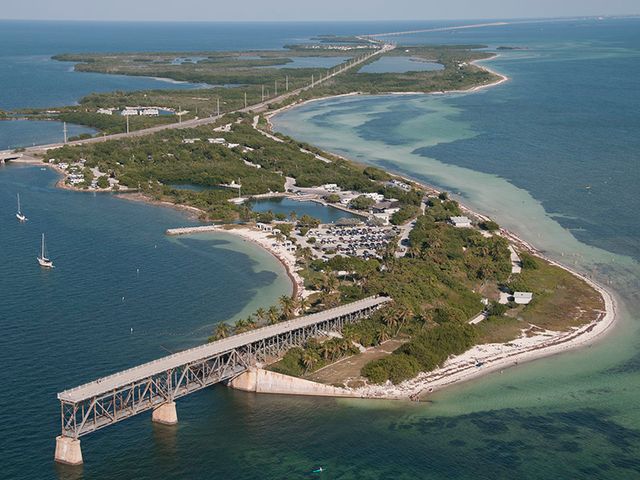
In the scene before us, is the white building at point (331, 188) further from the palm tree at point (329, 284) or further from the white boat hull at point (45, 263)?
the white boat hull at point (45, 263)

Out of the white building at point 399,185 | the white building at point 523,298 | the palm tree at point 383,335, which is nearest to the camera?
the palm tree at point 383,335

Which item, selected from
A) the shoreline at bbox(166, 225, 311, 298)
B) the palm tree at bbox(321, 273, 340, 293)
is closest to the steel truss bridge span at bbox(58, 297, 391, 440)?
the palm tree at bbox(321, 273, 340, 293)

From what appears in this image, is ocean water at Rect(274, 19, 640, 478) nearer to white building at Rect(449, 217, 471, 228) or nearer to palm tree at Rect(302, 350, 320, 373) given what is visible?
white building at Rect(449, 217, 471, 228)

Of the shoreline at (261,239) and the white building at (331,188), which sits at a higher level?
the white building at (331,188)

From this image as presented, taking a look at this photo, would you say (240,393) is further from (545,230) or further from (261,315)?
(545,230)

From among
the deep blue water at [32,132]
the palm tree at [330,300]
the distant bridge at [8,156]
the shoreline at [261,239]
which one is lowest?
the shoreline at [261,239]

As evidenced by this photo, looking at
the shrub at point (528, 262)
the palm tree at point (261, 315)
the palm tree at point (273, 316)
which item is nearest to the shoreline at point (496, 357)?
the shrub at point (528, 262)

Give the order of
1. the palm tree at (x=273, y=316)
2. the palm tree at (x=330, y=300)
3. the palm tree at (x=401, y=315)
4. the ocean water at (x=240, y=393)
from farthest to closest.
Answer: the palm tree at (x=330, y=300)
the palm tree at (x=401, y=315)
the palm tree at (x=273, y=316)
the ocean water at (x=240, y=393)

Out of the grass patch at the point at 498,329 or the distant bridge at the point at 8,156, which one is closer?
the grass patch at the point at 498,329
